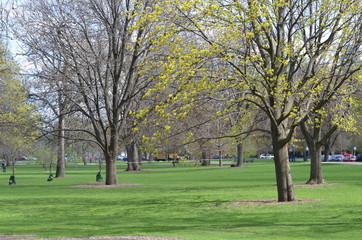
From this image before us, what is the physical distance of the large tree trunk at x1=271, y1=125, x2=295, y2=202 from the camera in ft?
77.3

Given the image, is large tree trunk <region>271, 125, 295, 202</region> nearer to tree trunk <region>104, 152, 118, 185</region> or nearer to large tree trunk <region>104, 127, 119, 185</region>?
large tree trunk <region>104, 127, 119, 185</region>

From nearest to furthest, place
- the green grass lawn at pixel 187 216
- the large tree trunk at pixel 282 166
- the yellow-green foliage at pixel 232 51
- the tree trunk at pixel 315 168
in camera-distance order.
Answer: the green grass lawn at pixel 187 216 → the yellow-green foliage at pixel 232 51 → the large tree trunk at pixel 282 166 → the tree trunk at pixel 315 168

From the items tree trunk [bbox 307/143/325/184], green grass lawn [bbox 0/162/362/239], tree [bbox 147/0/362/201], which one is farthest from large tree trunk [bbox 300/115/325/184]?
tree [bbox 147/0/362/201]

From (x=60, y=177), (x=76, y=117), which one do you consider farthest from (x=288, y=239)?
(x=60, y=177)

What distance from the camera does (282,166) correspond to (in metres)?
23.6

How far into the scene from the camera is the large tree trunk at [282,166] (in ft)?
77.3

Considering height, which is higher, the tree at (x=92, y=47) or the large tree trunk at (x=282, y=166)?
the tree at (x=92, y=47)

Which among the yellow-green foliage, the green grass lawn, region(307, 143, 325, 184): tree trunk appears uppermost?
the yellow-green foliage

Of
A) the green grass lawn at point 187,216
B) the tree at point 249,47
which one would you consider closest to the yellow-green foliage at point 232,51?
the tree at point 249,47

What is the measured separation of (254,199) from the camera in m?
26.2

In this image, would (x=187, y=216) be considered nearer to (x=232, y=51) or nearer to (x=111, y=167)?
(x=232, y=51)

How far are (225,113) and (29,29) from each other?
19.7 m

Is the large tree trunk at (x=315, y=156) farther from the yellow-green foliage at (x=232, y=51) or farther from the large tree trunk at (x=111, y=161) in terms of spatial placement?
the yellow-green foliage at (x=232, y=51)

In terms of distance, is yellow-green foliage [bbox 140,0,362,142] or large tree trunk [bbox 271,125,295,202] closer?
yellow-green foliage [bbox 140,0,362,142]
